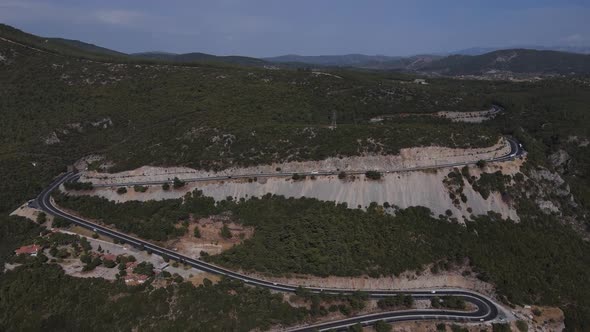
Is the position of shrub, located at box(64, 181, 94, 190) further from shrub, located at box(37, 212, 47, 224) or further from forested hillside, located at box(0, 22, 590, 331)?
shrub, located at box(37, 212, 47, 224)

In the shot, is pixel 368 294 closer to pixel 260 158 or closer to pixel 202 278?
pixel 202 278

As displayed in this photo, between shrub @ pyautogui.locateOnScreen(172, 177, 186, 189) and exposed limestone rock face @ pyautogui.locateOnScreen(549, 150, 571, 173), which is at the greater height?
shrub @ pyautogui.locateOnScreen(172, 177, 186, 189)

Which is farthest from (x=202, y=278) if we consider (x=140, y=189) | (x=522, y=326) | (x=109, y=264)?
(x=522, y=326)

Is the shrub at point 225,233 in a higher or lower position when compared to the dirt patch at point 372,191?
lower

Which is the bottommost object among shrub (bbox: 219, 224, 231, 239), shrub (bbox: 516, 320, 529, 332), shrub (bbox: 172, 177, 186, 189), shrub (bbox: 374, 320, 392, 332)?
shrub (bbox: 516, 320, 529, 332)

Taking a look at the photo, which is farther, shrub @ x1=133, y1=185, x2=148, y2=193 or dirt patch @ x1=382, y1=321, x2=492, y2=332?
shrub @ x1=133, y1=185, x2=148, y2=193

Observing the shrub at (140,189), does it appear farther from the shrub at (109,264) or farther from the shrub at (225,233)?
the shrub at (225,233)

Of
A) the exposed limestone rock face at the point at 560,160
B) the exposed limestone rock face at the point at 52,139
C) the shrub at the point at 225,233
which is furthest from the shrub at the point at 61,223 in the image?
the exposed limestone rock face at the point at 560,160

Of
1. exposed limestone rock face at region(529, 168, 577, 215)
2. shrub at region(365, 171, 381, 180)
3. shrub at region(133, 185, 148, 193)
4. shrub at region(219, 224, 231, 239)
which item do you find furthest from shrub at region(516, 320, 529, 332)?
shrub at region(133, 185, 148, 193)

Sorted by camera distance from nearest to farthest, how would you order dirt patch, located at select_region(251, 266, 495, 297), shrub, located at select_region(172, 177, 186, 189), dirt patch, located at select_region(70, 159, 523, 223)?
dirt patch, located at select_region(251, 266, 495, 297), dirt patch, located at select_region(70, 159, 523, 223), shrub, located at select_region(172, 177, 186, 189)
